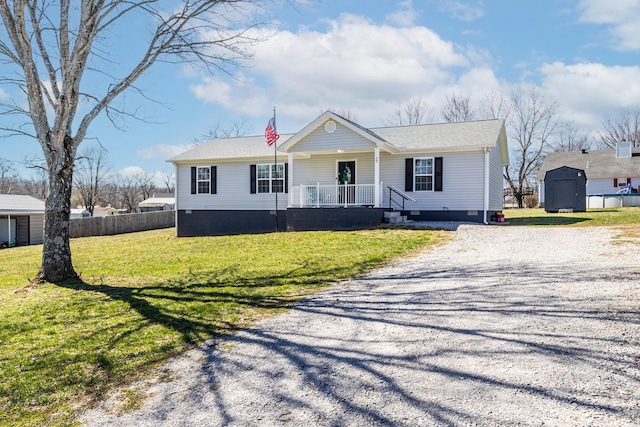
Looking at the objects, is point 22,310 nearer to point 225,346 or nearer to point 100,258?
point 225,346

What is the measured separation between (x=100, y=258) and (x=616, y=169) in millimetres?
34085

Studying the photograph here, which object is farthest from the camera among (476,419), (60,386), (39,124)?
(39,124)

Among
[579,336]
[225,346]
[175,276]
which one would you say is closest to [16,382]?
[225,346]

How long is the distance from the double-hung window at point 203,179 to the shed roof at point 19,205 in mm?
13465

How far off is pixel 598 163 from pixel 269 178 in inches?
1067

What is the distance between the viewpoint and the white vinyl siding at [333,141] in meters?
16.2

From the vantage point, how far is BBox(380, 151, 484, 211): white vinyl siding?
16.4 meters

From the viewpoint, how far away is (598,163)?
→ 3403 cm

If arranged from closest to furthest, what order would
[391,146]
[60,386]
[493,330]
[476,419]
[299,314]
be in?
[476,419] → [60,386] → [493,330] → [299,314] → [391,146]

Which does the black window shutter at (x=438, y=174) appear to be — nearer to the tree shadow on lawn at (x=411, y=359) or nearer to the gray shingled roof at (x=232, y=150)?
the gray shingled roof at (x=232, y=150)

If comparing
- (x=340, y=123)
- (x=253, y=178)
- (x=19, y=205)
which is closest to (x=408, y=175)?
(x=340, y=123)

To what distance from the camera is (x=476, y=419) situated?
2.76m

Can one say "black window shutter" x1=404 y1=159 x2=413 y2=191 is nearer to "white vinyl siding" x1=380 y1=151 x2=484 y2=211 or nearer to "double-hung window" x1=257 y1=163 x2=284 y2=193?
"white vinyl siding" x1=380 y1=151 x2=484 y2=211

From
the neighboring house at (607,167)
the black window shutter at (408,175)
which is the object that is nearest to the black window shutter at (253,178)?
the black window shutter at (408,175)
